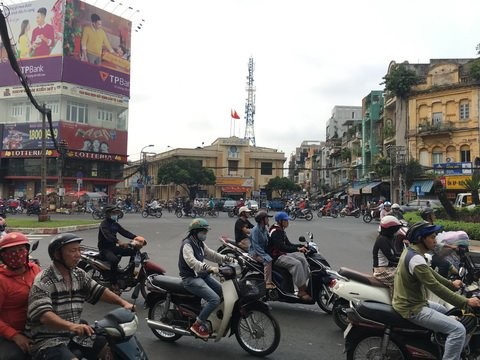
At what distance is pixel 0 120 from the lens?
52.8m

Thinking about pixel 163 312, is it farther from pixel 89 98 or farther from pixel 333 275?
pixel 89 98

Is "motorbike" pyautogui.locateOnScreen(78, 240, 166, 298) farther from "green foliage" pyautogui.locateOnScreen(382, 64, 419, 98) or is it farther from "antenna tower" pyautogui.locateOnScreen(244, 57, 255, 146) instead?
"antenna tower" pyautogui.locateOnScreen(244, 57, 255, 146)

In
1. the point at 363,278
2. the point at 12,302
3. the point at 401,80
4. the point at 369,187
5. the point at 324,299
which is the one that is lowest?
the point at 324,299

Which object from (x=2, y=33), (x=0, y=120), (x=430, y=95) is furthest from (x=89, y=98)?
(x=2, y=33)

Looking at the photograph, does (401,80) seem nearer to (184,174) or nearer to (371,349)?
(184,174)

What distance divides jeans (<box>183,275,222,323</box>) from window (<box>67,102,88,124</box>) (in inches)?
1956

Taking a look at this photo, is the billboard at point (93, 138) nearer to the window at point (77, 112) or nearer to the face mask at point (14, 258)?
the window at point (77, 112)

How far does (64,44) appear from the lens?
4916cm

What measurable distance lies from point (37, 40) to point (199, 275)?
53.4 meters

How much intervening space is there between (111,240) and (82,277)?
406cm

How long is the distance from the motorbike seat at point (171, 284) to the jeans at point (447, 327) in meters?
2.65

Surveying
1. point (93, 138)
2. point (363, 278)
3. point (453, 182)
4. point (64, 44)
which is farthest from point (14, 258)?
point (64, 44)

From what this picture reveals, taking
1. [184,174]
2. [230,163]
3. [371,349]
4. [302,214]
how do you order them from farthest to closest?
[230,163]
[184,174]
[302,214]
[371,349]

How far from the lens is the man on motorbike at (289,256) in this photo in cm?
661
